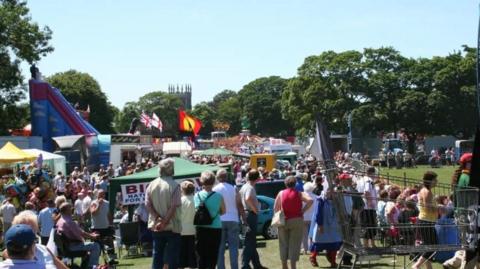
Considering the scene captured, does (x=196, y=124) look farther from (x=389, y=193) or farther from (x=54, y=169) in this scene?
(x=389, y=193)

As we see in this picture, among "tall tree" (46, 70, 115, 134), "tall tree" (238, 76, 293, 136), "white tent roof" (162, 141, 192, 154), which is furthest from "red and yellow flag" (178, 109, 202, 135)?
"tall tree" (238, 76, 293, 136)

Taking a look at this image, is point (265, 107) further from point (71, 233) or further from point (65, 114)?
point (71, 233)

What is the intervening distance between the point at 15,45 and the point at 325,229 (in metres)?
39.1

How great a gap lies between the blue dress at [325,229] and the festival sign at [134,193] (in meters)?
5.83

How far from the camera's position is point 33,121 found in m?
50.3

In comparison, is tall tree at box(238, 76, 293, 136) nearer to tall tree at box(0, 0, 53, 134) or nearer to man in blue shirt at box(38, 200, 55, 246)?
tall tree at box(0, 0, 53, 134)

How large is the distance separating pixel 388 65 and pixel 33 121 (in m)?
50.5

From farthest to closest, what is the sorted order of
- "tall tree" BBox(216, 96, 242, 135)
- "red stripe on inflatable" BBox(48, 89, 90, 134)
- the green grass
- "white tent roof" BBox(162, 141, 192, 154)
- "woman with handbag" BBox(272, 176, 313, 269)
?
1. "tall tree" BBox(216, 96, 242, 135)
2. "white tent roof" BBox(162, 141, 192, 154)
3. "red stripe on inflatable" BBox(48, 89, 90, 134)
4. the green grass
5. "woman with handbag" BBox(272, 176, 313, 269)

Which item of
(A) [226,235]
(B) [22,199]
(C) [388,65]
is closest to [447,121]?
(C) [388,65]

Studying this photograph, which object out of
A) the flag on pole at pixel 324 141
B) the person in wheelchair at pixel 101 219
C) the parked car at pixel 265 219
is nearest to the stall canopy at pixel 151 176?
the parked car at pixel 265 219

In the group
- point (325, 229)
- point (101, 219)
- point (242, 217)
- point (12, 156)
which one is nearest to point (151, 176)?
point (101, 219)

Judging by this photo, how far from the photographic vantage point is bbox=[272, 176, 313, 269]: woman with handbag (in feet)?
38.0

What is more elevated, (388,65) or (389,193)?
(388,65)

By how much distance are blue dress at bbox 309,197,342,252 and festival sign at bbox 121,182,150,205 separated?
5830 mm
